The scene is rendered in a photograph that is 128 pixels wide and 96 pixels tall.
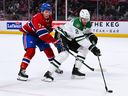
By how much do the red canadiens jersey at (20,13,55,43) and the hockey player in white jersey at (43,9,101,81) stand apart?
23 centimetres

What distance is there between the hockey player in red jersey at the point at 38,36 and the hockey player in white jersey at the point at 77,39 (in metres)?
0.13

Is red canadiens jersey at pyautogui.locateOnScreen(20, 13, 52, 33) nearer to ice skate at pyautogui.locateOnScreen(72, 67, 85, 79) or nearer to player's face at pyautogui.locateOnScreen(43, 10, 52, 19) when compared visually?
player's face at pyautogui.locateOnScreen(43, 10, 52, 19)

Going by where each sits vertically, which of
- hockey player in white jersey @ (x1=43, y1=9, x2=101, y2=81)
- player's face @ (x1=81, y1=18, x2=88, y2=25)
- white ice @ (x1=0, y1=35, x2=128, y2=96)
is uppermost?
player's face @ (x1=81, y1=18, x2=88, y2=25)

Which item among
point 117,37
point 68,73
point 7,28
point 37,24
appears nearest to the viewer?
point 37,24

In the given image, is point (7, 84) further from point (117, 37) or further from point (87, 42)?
point (117, 37)

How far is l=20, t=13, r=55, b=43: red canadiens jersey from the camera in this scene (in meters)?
5.14

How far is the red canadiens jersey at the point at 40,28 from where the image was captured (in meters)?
5.14

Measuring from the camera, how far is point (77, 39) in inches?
205

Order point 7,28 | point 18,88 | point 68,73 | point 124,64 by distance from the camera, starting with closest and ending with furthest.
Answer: point 18,88, point 68,73, point 124,64, point 7,28

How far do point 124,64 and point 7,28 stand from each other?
833 centimetres

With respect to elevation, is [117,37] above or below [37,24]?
below

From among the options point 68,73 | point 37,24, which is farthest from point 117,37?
point 37,24

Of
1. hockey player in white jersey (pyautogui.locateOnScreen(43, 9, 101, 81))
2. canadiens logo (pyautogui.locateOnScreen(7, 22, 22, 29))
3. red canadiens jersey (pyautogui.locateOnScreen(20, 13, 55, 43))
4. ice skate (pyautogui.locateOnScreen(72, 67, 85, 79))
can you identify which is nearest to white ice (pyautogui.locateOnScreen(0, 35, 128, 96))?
ice skate (pyautogui.locateOnScreen(72, 67, 85, 79))

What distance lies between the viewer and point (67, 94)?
4469 mm
